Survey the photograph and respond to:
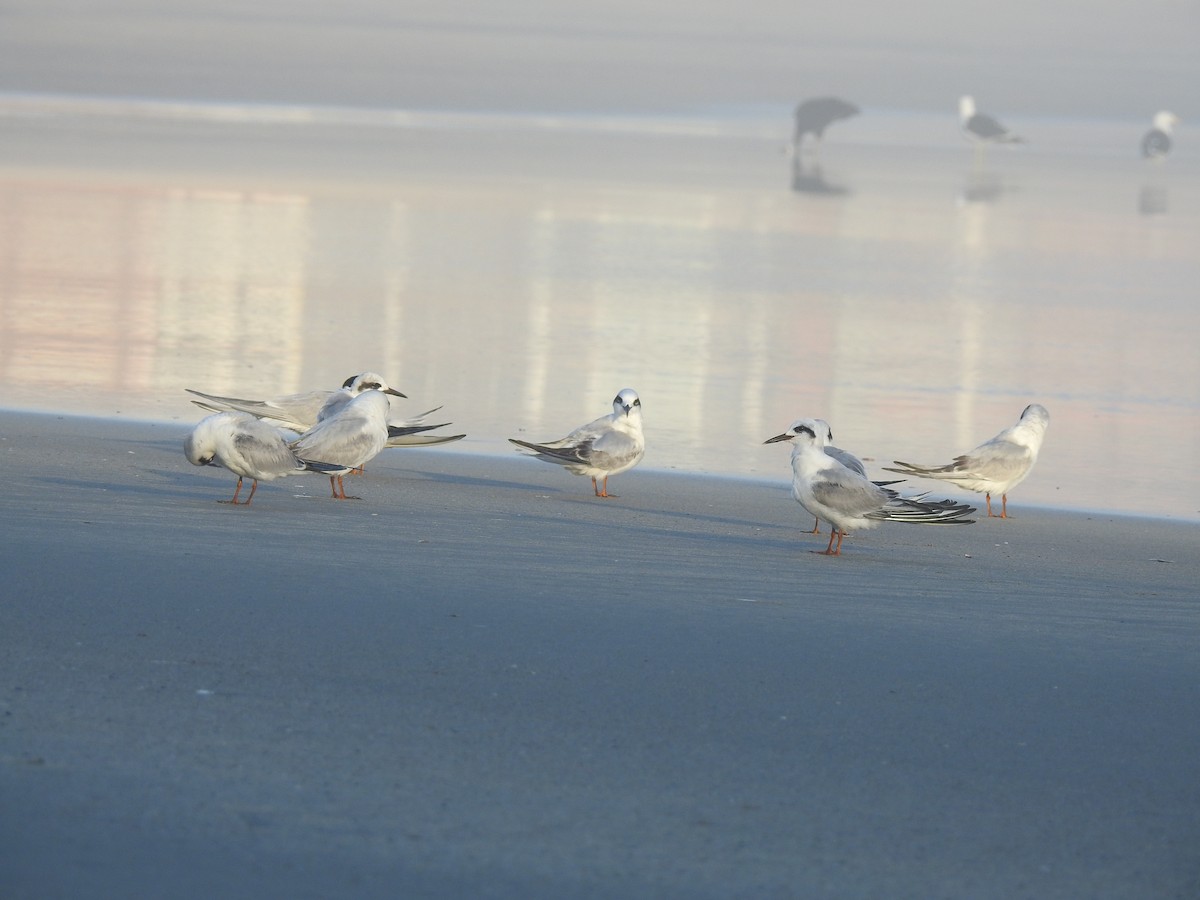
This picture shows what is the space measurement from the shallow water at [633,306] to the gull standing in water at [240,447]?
2.01 metres

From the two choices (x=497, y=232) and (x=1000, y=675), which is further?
(x=497, y=232)

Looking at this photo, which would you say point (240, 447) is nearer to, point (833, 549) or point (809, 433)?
point (809, 433)

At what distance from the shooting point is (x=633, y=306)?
16641 mm

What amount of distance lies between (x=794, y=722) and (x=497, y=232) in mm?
19028

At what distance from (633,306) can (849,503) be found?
31.7 feet

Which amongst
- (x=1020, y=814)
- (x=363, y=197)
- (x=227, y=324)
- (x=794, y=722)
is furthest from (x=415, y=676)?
(x=363, y=197)

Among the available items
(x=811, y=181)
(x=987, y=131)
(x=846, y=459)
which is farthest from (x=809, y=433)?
(x=987, y=131)

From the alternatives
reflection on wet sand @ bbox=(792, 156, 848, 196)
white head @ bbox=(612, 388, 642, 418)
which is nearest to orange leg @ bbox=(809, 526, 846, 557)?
white head @ bbox=(612, 388, 642, 418)

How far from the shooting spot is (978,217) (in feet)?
99.7

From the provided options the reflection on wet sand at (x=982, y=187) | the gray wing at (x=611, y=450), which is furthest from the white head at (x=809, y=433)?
the reflection on wet sand at (x=982, y=187)

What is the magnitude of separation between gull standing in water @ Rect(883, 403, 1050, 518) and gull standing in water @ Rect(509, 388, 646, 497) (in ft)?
4.09

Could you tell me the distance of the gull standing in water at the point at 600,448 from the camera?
829 cm

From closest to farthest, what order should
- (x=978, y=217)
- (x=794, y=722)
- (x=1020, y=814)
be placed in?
(x=1020, y=814) → (x=794, y=722) → (x=978, y=217)

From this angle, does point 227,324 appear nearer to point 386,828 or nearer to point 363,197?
point 386,828
